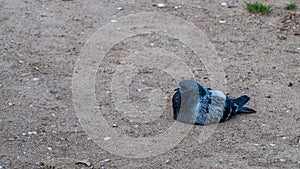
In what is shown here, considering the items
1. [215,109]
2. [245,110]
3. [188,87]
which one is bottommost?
[245,110]

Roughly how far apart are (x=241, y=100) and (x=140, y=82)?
102cm

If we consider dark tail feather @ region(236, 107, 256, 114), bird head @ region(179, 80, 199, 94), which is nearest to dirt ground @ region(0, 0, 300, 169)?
dark tail feather @ region(236, 107, 256, 114)

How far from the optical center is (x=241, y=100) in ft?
18.4

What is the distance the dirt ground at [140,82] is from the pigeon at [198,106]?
8cm

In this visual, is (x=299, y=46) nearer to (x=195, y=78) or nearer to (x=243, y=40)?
(x=243, y=40)

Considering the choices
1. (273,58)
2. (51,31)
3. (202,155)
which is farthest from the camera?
(51,31)

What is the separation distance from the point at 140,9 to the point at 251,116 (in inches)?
102

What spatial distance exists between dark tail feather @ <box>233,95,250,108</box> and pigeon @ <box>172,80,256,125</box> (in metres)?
0.09

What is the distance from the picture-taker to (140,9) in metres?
7.62

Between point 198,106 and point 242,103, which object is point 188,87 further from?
point 242,103

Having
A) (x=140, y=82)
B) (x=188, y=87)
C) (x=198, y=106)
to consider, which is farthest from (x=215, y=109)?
(x=140, y=82)

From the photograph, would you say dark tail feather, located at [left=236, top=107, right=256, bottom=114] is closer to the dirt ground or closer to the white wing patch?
the dirt ground

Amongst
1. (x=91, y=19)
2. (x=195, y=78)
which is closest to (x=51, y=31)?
(x=91, y=19)

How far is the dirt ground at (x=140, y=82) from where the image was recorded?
493 cm
